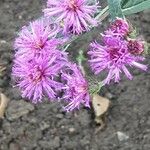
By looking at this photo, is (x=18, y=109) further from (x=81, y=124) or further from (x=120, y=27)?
(x=120, y=27)

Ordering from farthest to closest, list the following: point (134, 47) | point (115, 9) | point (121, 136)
→ 1. point (121, 136)
2. point (115, 9)
3. point (134, 47)

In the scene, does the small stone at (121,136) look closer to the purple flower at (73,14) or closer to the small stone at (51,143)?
the small stone at (51,143)

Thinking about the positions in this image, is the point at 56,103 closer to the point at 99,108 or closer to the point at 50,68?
the point at 99,108

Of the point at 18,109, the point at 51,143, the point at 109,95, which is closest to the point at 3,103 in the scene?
the point at 18,109

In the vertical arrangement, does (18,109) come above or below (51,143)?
above

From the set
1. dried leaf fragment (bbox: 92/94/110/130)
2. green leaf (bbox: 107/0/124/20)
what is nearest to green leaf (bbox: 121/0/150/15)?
green leaf (bbox: 107/0/124/20)

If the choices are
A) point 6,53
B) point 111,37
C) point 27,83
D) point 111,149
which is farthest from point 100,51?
point 6,53
